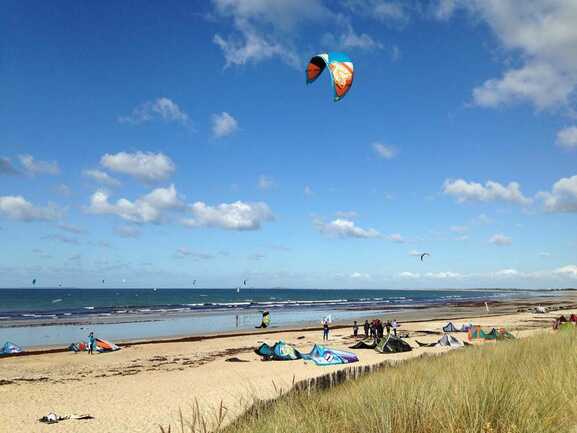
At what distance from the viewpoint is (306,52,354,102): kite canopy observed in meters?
9.53

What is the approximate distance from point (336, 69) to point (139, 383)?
39.5 ft

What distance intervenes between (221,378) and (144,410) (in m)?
4.50

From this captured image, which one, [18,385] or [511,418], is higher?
[511,418]

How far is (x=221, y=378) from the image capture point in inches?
640

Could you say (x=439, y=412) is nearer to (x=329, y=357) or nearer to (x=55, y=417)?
(x=55, y=417)

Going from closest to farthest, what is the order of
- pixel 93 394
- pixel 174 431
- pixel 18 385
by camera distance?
pixel 174 431, pixel 93 394, pixel 18 385

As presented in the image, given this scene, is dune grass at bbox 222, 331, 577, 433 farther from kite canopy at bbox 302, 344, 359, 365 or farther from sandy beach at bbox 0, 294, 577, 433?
kite canopy at bbox 302, 344, 359, 365

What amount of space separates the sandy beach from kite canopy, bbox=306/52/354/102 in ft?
19.4

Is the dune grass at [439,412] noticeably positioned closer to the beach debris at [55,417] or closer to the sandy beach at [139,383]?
the sandy beach at [139,383]

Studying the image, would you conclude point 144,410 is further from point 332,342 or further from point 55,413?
point 332,342

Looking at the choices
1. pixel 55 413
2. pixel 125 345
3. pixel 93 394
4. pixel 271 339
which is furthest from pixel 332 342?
pixel 55 413

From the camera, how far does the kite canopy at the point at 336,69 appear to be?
9531 mm

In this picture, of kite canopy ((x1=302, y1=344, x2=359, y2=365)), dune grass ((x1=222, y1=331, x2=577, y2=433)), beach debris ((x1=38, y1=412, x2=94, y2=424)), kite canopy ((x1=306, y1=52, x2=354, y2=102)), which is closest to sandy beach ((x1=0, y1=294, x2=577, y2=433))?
beach debris ((x1=38, y1=412, x2=94, y2=424))

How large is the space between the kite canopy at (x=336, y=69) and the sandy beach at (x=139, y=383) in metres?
5.92
